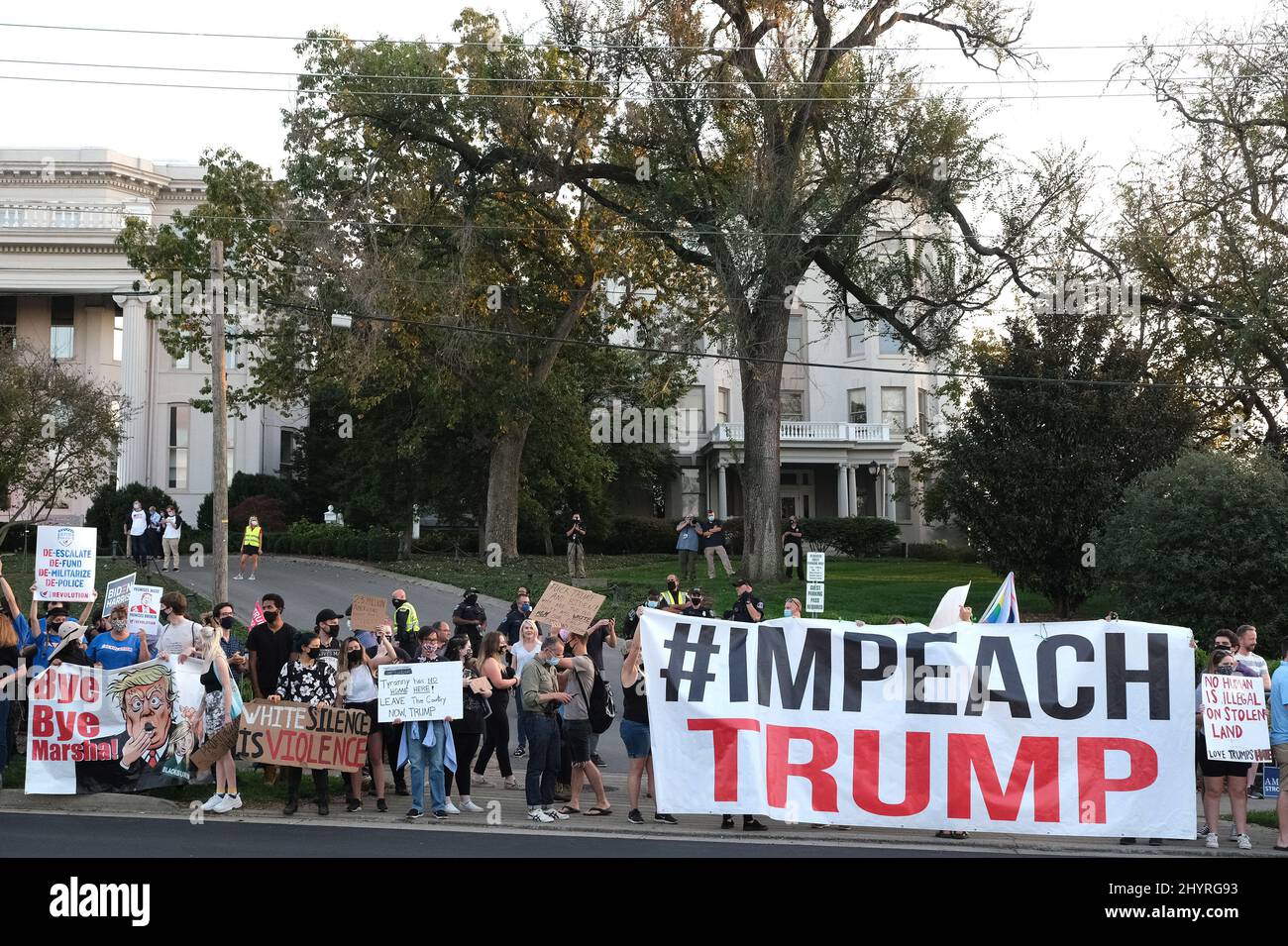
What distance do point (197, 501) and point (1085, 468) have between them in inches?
1572

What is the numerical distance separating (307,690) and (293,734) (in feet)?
1.41

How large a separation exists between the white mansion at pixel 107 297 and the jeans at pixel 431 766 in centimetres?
4166

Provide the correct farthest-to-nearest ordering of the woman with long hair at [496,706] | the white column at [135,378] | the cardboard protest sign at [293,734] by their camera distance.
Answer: the white column at [135,378], the woman with long hair at [496,706], the cardboard protest sign at [293,734]

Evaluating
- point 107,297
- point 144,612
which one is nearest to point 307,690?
point 144,612

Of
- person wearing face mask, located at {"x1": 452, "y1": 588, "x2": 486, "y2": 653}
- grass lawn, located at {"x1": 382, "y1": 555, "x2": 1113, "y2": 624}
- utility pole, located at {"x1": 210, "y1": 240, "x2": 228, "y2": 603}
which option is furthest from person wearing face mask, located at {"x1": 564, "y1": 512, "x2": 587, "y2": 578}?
person wearing face mask, located at {"x1": 452, "y1": 588, "x2": 486, "y2": 653}

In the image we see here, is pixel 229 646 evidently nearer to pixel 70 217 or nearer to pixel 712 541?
pixel 712 541

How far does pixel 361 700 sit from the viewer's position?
12.7 metres

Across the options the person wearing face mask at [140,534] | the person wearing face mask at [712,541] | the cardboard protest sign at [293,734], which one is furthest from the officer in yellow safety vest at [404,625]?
the person wearing face mask at [140,534]

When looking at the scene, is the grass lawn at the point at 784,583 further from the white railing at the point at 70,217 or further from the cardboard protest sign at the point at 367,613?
the white railing at the point at 70,217

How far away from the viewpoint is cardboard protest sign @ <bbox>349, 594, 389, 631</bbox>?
1528cm

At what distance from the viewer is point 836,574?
38750mm

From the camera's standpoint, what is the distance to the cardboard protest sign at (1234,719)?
11.1 metres

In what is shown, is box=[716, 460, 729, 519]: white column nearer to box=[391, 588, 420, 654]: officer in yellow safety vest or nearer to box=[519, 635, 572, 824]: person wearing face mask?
box=[391, 588, 420, 654]: officer in yellow safety vest
